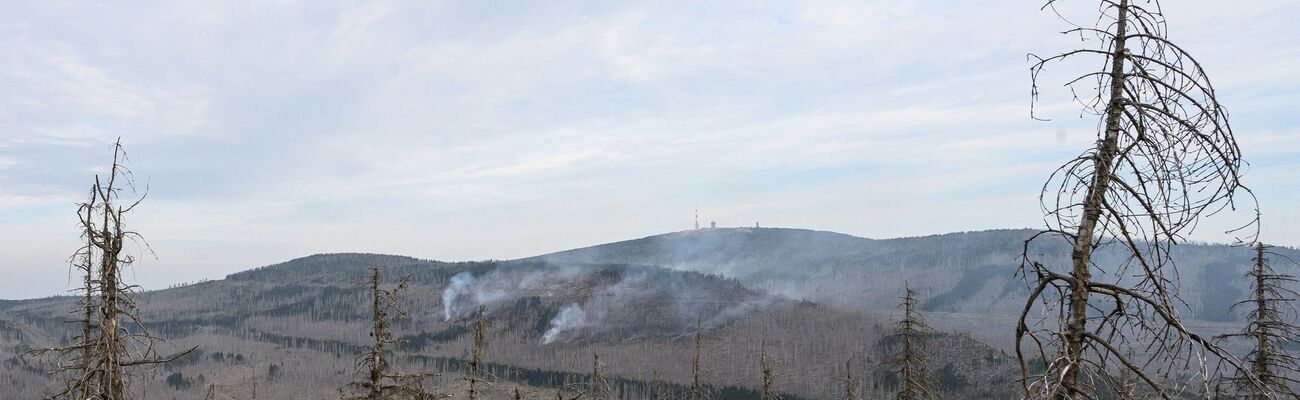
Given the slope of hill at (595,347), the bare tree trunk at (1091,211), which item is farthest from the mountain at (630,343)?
the bare tree trunk at (1091,211)

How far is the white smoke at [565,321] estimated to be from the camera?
168m

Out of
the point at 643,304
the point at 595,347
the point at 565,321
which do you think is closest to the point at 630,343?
the point at 595,347

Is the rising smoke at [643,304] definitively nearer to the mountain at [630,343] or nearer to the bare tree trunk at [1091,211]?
the mountain at [630,343]

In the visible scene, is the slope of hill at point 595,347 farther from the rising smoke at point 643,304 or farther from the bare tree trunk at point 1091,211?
the bare tree trunk at point 1091,211

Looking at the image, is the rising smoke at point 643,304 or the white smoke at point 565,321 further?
the white smoke at point 565,321

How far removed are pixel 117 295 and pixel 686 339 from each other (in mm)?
139891

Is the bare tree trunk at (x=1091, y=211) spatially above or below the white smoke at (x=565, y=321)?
above

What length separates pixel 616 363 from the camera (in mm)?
135000

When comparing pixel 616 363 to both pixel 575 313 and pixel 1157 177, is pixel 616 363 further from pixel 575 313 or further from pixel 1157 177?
pixel 1157 177

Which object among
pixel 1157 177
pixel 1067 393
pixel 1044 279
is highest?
pixel 1157 177

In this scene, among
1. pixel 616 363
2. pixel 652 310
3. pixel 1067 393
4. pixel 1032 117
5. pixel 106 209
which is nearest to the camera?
pixel 1067 393

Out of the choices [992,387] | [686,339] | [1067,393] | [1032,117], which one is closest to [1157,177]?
[1032,117]

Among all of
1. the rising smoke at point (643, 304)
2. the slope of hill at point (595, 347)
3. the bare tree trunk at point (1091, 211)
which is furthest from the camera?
the rising smoke at point (643, 304)

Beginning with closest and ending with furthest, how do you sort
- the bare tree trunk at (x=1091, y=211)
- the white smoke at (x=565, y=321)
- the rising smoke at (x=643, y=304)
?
the bare tree trunk at (x=1091, y=211)
the rising smoke at (x=643, y=304)
the white smoke at (x=565, y=321)
